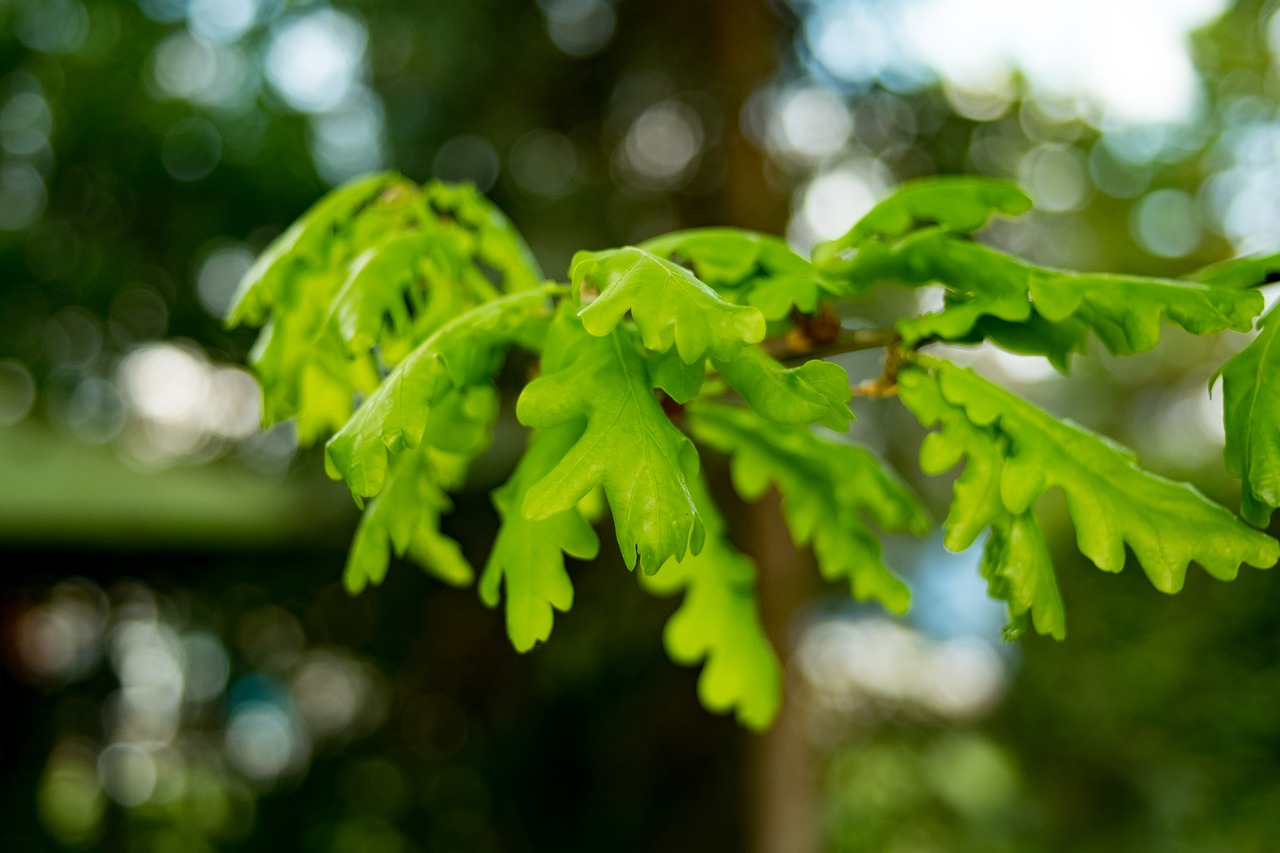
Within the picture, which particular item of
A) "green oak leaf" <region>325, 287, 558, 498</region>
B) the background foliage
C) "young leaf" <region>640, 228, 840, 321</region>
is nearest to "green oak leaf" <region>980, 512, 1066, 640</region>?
"young leaf" <region>640, 228, 840, 321</region>

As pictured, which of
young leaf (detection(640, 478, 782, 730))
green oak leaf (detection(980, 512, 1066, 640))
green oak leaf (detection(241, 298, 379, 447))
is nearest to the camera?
green oak leaf (detection(980, 512, 1066, 640))

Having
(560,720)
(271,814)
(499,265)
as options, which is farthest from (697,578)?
(271,814)

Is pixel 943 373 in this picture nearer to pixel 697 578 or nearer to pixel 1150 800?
pixel 697 578

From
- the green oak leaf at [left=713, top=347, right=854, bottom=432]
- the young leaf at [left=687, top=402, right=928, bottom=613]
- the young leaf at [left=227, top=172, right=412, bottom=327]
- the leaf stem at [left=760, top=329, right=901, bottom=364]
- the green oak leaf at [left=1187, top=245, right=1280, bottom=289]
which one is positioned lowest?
the young leaf at [left=687, top=402, right=928, bottom=613]

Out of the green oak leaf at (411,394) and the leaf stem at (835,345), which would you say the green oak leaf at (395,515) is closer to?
the green oak leaf at (411,394)

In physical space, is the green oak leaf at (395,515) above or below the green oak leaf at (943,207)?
below

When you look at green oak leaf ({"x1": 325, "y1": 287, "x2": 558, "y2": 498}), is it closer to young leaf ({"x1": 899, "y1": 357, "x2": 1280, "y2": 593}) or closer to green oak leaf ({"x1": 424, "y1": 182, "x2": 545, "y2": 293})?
green oak leaf ({"x1": 424, "y1": 182, "x2": 545, "y2": 293})

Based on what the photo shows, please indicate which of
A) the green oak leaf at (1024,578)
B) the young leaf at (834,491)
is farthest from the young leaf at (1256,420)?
the young leaf at (834,491)

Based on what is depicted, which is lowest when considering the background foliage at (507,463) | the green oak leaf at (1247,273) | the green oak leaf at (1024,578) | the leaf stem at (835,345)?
the background foliage at (507,463)
